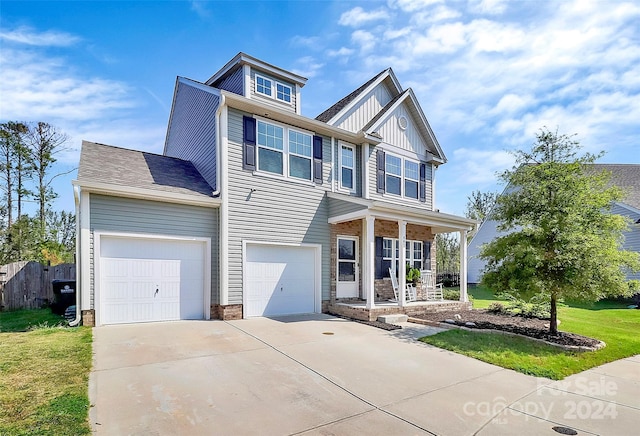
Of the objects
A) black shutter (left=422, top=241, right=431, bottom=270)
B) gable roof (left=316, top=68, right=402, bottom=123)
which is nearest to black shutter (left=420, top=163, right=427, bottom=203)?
black shutter (left=422, top=241, right=431, bottom=270)

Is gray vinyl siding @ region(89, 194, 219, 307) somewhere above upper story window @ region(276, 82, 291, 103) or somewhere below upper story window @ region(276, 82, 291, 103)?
below

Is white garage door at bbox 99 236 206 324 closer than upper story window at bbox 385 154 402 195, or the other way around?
white garage door at bbox 99 236 206 324

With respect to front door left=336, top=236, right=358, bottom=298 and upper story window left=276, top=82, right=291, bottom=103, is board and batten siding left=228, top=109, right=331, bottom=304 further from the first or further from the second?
upper story window left=276, top=82, right=291, bottom=103

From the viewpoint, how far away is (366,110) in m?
13.3

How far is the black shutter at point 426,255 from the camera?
1412 centimetres

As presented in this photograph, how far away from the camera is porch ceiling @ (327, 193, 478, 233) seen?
32.7ft

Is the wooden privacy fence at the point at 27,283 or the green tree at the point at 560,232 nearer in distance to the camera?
the green tree at the point at 560,232

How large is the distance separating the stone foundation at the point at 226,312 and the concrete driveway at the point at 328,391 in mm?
2026

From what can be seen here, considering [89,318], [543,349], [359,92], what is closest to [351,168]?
[359,92]

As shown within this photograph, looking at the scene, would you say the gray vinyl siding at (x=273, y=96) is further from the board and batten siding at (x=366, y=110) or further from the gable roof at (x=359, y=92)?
the board and batten siding at (x=366, y=110)

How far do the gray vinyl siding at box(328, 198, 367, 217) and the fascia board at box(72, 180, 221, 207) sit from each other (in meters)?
3.66

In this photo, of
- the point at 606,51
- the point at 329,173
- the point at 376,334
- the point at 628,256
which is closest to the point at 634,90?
the point at 606,51

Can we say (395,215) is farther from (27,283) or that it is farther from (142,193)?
(27,283)

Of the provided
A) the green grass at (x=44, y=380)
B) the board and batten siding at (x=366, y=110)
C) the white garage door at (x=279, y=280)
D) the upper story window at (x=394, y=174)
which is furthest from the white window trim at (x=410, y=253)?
the green grass at (x=44, y=380)
